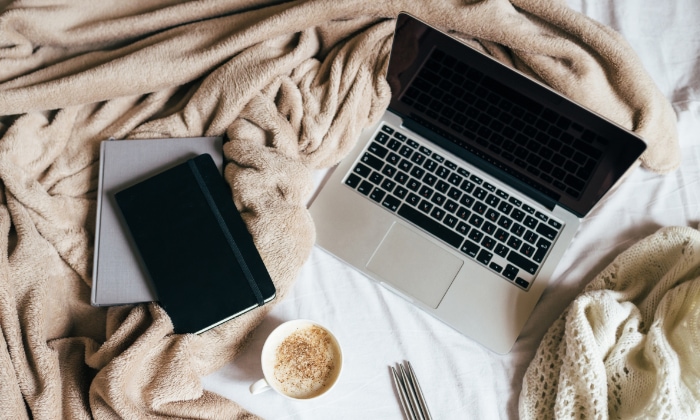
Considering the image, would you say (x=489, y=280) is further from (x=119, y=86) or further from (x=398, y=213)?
(x=119, y=86)

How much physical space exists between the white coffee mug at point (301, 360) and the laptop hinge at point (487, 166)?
317mm

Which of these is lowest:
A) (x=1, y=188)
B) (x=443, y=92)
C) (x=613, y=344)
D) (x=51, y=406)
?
(x=51, y=406)

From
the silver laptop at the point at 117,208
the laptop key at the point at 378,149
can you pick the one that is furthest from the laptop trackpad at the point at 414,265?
the silver laptop at the point at 117,208

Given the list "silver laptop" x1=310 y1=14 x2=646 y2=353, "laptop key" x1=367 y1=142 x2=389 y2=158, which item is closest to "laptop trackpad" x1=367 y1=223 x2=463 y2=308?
"silver laptop" x1=310 y1=14 x2=646 y2=353

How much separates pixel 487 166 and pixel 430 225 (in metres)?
0.12

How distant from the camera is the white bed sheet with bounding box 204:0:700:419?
761mm

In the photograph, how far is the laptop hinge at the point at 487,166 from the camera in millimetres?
816

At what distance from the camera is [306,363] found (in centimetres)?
72

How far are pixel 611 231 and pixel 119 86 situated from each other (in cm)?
72

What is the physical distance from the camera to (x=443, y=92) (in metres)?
0.80

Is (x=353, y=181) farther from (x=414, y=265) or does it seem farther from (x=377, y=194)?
(x=414, y=265)

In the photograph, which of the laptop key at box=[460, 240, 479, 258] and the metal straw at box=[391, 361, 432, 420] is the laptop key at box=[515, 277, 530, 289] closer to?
the laptop key at box=[460, 240, 479, 258]

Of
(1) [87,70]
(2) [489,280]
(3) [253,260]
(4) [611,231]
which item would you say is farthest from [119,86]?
(4) [611,231]

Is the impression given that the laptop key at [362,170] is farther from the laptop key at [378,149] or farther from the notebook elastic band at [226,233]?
the notebook elastic band at [226,233]
